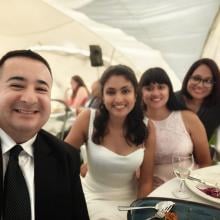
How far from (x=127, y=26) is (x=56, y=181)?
2616mm

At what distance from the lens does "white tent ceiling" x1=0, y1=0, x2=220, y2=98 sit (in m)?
3.17

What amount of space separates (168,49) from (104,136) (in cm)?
221

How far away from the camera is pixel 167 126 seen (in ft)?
6.47

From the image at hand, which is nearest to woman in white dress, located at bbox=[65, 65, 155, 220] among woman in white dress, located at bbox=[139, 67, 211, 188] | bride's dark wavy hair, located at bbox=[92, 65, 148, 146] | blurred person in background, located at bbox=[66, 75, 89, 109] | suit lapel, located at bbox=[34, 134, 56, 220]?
bride's dark wavy hair, located at bbox=[92, 65, 148, 146]

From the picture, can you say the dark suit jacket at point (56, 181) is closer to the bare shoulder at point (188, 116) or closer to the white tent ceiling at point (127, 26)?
the bare shoulder at point (188, 116)

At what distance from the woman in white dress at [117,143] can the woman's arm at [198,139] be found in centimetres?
27

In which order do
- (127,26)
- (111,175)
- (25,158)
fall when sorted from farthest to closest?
(127,26) < (111,175) < (25,158)

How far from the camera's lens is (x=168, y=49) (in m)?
3.74

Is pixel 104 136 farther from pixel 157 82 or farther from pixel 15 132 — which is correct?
pixel 15 132

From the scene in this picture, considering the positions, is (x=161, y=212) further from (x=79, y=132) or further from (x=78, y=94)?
(x=78, y=94)

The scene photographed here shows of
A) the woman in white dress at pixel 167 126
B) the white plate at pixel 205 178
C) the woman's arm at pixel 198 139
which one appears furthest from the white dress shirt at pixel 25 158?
the woman's arm at pixel 198 139

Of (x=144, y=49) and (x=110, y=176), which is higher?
(x=144, y=49)

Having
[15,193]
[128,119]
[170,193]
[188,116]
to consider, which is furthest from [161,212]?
[188,116]

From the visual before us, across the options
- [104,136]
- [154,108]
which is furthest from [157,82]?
[104,136]
